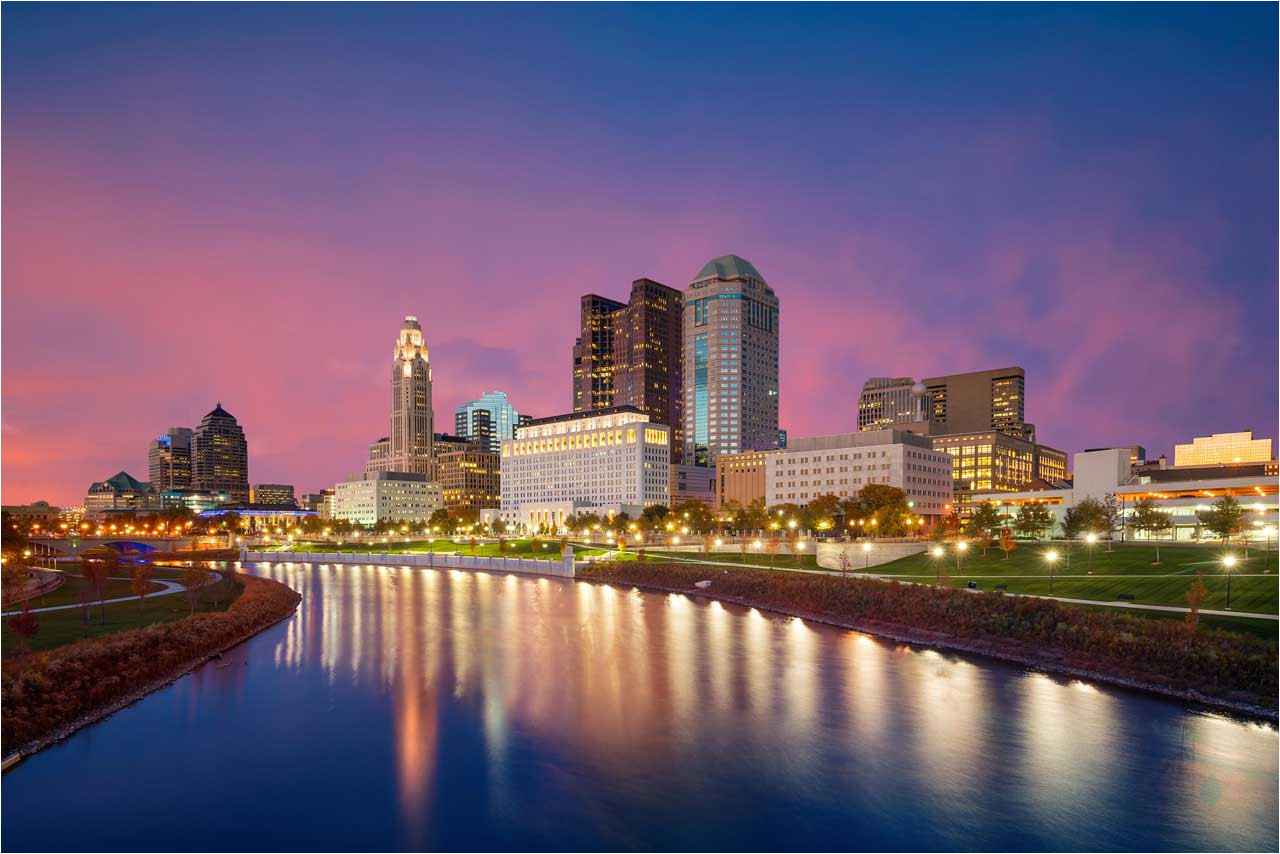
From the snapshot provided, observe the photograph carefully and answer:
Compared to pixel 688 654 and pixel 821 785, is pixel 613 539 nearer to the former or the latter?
pixel 688 654

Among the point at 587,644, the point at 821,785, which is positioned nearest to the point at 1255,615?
the point at 821,785

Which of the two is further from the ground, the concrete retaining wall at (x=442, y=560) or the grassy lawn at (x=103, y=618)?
the grassy lawn at (x=103, y=618)

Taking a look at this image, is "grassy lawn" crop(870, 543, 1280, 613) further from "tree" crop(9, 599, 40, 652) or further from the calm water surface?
"tree" crop(9, 599, 40, 652)

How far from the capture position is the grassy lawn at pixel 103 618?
1501 inches

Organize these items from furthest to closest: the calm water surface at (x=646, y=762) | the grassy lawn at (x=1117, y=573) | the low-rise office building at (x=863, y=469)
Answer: the low-rise office building at (x=863, y=469) → the grassy lawn at (x=1117, y=573) → the calm water surface at (x=646, y=762)

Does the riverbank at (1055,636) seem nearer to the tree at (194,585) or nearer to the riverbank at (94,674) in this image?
the riverbank at (94,674)

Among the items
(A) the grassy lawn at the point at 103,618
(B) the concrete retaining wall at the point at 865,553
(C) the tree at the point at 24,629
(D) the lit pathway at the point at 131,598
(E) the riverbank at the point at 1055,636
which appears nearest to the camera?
(E) the riverbank at the point at 1055,636

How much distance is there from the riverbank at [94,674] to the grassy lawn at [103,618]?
2.39m

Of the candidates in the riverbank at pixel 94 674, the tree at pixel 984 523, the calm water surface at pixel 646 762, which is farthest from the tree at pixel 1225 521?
the riverbank at pixel 94 674

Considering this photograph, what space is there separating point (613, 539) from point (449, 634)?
96.1 m

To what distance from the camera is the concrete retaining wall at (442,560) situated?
114 m

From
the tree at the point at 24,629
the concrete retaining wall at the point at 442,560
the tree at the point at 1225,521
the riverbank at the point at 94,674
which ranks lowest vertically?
the concrete retaining wall at the point at 442,560

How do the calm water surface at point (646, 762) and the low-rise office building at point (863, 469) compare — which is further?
the low-rise office building at point (863, 469)

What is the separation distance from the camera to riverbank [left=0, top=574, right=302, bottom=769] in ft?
92.6
